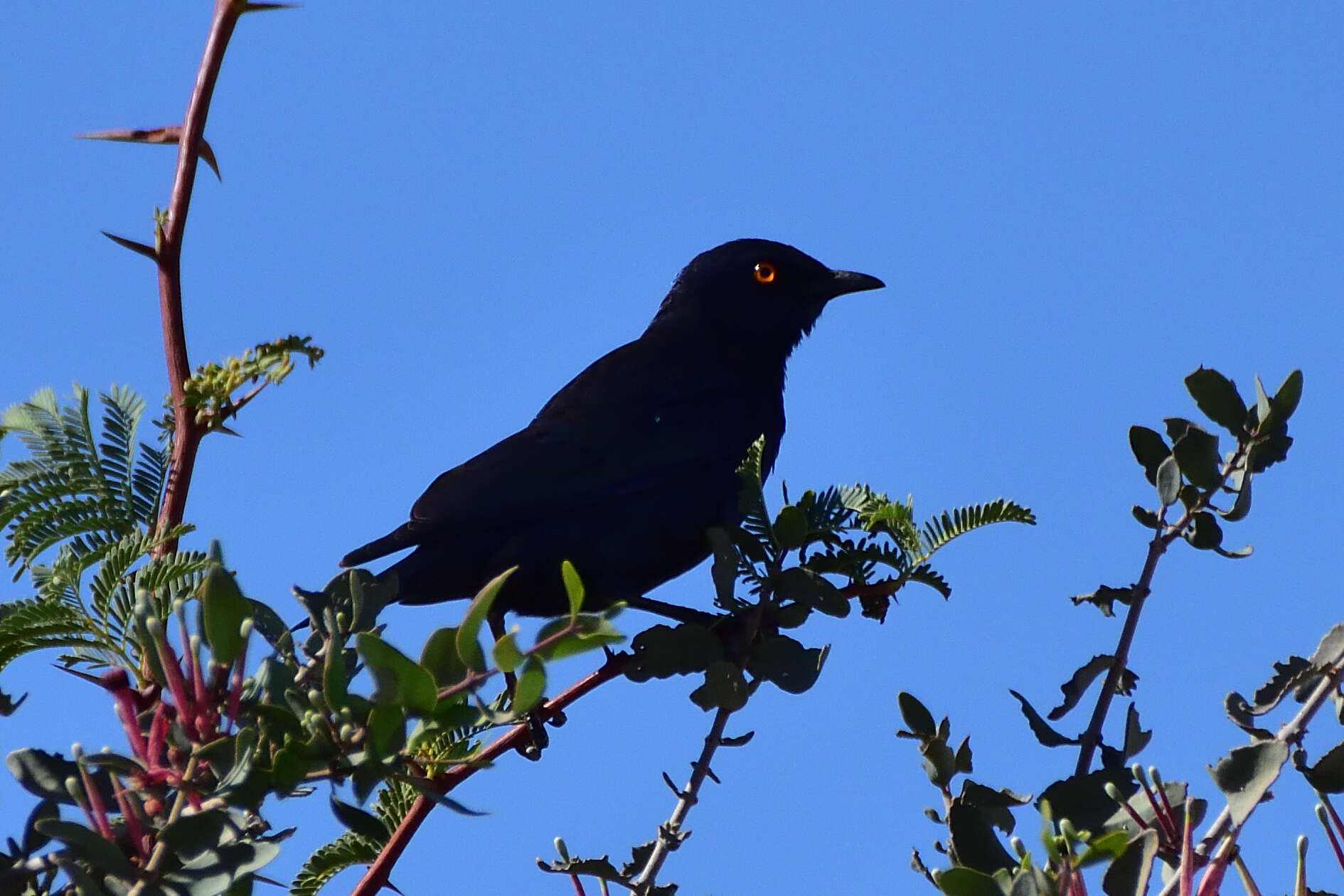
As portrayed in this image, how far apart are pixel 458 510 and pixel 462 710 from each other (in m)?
3.16

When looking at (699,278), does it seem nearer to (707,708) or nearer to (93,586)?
(707,708)

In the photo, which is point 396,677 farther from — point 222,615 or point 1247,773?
point 1247,773

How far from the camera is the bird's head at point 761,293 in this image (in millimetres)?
6648

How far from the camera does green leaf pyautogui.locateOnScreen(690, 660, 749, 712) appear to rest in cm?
290

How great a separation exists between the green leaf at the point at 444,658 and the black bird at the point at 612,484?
2948 mm

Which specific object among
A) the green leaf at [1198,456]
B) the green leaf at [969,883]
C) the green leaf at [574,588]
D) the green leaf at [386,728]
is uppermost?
the green leaf at [1198,456]

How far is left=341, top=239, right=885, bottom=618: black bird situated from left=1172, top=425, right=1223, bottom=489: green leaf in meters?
2.67

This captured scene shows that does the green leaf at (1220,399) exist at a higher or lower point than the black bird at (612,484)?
lower

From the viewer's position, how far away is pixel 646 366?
20.1 feet

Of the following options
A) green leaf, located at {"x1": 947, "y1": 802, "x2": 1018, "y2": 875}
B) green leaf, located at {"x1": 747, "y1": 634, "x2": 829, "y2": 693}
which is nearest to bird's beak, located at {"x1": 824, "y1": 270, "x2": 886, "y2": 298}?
green leaf, located at {"x1": 747, "y1": 634, "x2": 829, "y2": 693}

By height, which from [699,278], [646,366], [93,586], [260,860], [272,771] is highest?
[699,278]

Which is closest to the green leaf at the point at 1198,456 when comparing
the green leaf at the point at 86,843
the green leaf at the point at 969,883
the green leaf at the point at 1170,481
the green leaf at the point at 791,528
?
the green leaf at the point at 1170,481

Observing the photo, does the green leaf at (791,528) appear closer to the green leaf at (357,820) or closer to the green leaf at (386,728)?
the green leaf at (357,820)

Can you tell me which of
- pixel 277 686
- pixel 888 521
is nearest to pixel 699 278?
pixel 888 521
